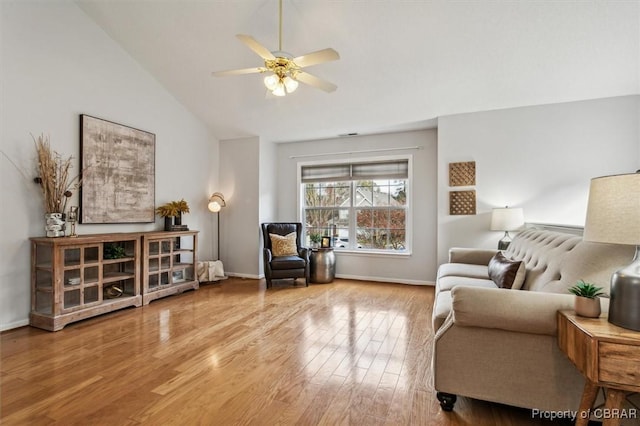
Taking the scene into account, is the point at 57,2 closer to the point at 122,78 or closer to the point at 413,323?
the point at 122,78

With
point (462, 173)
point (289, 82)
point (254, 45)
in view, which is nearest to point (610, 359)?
point (289, 82)

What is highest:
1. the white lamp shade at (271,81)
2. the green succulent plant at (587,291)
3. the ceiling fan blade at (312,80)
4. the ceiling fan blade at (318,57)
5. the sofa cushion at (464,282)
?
the ceiling fan blade at (318,57)

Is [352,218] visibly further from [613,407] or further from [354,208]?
[613,407]

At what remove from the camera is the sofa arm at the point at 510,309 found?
1541 mm

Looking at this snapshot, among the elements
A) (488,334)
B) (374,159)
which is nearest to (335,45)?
(374,159)

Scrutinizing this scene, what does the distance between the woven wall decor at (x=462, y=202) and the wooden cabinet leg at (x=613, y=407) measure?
322 centimetres

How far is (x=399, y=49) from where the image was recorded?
3355 mm

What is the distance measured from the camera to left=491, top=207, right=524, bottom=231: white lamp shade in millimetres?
3768

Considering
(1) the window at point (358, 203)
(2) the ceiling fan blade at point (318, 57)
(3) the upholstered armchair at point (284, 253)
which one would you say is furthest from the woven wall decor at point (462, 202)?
(2) the ceiling fan blade at point (318, 57)

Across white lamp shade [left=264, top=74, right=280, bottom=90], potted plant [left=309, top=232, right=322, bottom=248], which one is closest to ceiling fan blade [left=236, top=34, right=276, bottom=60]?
white lamp shade [left=264, top=74, right=280, bottom=90]

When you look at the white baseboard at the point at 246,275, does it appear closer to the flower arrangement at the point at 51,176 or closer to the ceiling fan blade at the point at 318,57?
the flower arrangement at the point at 51,176

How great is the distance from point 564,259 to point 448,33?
241 cm

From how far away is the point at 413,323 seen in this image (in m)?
3.13

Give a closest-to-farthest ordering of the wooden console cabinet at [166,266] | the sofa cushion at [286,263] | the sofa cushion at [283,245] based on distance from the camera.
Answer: the wooden console cabinet at [166,266]
the sofa cushion at [286,263]
the sofa cushion at [283,245]
